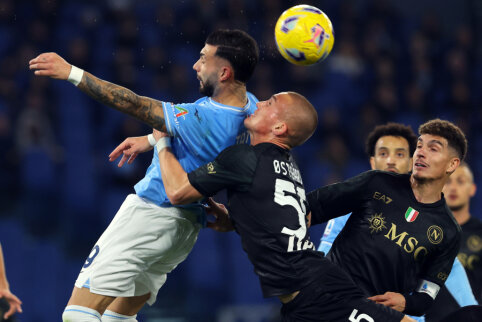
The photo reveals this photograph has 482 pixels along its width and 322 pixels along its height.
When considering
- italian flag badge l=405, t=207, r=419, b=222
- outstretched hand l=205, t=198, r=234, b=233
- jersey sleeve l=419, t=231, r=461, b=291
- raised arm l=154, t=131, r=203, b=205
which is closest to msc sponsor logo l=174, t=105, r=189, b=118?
raised arm l=154, t=131, r=203, b=205

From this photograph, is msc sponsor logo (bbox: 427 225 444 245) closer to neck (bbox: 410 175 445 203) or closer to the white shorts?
neck (bbox: 410 175 445 203)

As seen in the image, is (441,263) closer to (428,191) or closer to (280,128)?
(428,191)

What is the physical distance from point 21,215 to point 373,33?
696cm

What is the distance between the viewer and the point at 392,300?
416 centimetres

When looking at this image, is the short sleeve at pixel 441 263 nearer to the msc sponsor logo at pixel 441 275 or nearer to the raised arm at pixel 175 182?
the msc sponsor logo at pixel 441 275

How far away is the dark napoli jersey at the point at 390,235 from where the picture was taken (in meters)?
4.30

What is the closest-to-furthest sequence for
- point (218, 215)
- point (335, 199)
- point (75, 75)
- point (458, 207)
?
1. point (75, 75)
2. point (335, 199)
3. point (218, 215)
4. point (458, 207)

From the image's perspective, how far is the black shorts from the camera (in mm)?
3799

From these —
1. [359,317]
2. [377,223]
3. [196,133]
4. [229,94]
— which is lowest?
[359,317]

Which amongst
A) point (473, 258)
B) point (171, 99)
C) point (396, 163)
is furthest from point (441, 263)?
point (171, 99)

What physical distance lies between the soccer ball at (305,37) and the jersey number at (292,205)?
1.01m

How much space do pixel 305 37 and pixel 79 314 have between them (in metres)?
2.26

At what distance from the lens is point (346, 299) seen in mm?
3832

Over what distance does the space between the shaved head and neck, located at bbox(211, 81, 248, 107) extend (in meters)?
0.42
